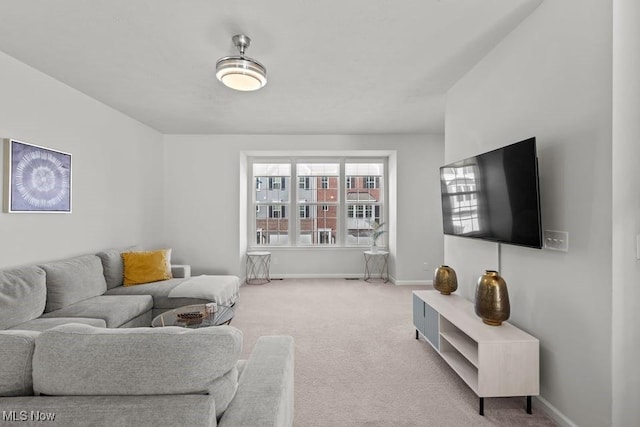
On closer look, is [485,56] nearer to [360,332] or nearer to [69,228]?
[360,332]

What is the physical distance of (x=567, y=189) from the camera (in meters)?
1.86

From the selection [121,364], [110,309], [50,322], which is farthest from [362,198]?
[121,364]

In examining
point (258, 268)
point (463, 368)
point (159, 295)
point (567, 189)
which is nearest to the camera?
point (567, 189)

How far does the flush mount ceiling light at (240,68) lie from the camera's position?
94.0 inches

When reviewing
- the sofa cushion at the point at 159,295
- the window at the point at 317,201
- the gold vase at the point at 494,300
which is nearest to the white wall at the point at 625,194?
the gold vase at the point at 494,300

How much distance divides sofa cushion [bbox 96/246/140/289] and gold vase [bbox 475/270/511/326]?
379 cm

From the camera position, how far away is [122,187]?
422cm

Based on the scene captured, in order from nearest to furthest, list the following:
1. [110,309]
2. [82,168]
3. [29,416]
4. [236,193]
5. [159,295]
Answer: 1. [29,416]
2. [110,309]
3. [159,295]
4. [82,168]
5. [236,193]

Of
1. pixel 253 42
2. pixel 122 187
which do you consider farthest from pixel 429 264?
pixel 122 187

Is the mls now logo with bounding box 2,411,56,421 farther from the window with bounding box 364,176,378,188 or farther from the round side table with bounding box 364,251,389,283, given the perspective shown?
the window with bounding box 364,176,378,188

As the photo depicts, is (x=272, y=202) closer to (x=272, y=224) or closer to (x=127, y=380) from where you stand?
(x=272, y=224)

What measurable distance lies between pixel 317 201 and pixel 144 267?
135 inches

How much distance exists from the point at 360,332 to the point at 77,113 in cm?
400

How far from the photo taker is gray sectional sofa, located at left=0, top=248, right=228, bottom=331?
237 cm
